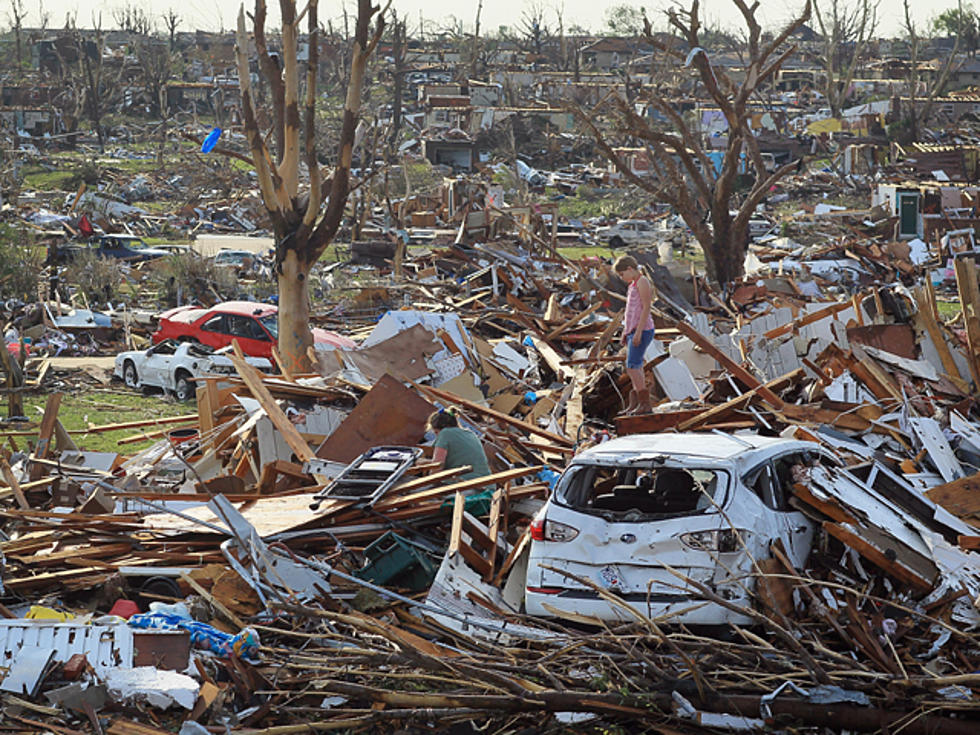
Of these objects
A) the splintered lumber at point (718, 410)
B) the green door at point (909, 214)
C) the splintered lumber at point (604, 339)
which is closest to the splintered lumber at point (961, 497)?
the splintered lumber at point (718, 410)

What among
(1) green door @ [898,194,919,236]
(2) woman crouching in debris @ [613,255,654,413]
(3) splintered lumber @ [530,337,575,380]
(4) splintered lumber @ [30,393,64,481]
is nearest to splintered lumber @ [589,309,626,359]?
(3) splintered lumber @ [530,337,575,380]

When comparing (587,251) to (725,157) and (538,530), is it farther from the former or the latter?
(538,530)

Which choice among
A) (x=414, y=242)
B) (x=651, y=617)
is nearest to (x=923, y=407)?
(x=651, y=617)

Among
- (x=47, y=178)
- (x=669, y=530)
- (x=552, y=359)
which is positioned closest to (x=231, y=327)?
(x=552, y=359)

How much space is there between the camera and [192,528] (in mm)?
9203

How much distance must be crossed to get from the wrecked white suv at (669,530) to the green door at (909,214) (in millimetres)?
34976

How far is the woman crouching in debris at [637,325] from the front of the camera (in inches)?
488

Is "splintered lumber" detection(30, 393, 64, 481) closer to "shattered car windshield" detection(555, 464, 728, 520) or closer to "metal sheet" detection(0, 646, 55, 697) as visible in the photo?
"metal sheet" detection(0, 646, 55, 697)

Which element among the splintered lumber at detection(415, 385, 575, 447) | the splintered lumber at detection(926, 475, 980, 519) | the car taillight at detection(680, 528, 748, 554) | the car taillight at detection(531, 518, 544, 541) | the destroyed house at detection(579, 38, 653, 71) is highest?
the destroyed house at detection(579, 38, 653, 71)

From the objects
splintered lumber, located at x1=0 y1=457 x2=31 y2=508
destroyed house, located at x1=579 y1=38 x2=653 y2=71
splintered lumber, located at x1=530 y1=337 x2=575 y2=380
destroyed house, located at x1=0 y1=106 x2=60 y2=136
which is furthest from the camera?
destroyed house, located at x1=579 y1=38 x2=653 y2=71

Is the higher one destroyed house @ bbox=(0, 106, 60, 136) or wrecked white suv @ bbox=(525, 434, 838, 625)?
destroyed house @ bbox=(0, 106, 60, 136)

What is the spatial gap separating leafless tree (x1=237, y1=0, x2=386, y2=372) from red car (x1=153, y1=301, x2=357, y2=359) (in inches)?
94.9

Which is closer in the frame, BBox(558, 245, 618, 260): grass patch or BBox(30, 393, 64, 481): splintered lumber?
BBox(30, 393, 64, 481): splintered lumber

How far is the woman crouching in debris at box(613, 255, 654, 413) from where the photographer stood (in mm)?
12398
